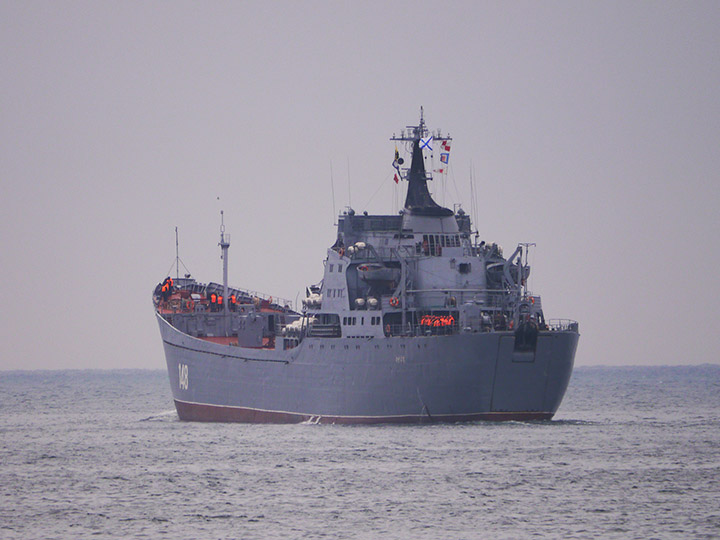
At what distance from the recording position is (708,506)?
42.4 metres

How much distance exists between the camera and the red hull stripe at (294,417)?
64.6 meters

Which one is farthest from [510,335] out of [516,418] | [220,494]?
[220,494]

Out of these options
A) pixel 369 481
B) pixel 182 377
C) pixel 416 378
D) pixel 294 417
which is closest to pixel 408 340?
pixel 416 378

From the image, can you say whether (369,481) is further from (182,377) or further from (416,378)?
(182,377)

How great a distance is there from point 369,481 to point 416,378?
52.9 feet

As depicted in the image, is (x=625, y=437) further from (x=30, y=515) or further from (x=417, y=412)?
(x=30, y=515)

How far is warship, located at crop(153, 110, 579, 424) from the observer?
6350cm

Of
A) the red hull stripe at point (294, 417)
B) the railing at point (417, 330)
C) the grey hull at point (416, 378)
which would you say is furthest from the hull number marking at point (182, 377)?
the railing at point (417, 330)

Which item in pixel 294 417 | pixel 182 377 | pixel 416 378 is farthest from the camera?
pixel 182 377

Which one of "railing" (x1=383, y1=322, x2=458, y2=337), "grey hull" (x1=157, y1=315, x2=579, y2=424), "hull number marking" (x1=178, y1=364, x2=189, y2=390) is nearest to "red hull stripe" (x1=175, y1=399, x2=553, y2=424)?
"grey hull" (x1=157, y1=315, x2=579, y2=424)

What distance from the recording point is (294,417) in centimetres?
7225

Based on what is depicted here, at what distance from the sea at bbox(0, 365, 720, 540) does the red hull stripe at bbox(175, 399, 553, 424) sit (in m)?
0.70

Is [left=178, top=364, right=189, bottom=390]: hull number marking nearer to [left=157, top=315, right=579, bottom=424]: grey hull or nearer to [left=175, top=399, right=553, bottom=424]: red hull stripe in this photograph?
[left=175, top=399, right=553, bottom=424]: red hull stripe

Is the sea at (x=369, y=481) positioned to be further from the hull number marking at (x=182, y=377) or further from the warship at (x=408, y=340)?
the hull number marking at (x=182, y=377)
